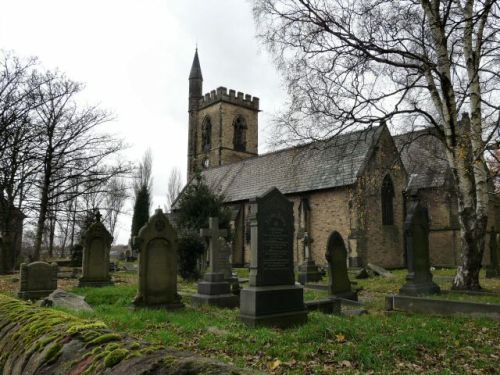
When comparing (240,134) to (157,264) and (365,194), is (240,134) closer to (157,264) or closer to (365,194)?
(365,194)

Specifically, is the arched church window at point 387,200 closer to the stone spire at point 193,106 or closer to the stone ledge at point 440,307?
the stone ledge at point 440,307

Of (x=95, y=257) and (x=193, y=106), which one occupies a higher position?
(x=193, y=106)

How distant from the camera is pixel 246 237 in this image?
3028 centimetres

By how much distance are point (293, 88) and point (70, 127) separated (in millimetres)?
14621

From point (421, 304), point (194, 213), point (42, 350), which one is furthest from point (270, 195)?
point (194, 213)

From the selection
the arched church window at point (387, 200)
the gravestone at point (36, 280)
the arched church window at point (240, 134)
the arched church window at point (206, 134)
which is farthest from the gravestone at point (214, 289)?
the arched church window at point (206, 134)

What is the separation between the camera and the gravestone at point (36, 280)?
11.0 meters

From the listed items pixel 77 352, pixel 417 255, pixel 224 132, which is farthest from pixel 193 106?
pixel 77 352

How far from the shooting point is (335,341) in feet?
19.2

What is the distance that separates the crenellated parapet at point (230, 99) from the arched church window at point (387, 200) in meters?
23.1

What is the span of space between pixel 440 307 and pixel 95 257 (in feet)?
34.5

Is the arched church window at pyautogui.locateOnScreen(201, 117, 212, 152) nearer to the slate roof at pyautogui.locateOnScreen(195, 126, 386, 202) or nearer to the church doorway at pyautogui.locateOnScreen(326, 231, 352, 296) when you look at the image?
the slate roof at pyautogui.locateOnScreen(195, 126, 386, 202)

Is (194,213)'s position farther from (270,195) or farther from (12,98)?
(270,195)

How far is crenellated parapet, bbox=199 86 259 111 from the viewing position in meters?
44.3
